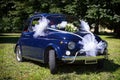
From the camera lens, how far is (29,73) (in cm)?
1008

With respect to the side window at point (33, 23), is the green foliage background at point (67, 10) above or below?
below

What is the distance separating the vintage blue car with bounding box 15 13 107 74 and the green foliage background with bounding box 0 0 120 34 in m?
20.8

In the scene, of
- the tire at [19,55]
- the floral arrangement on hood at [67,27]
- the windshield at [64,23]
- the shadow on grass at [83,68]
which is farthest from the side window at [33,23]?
the shadow on grass at [83,68]

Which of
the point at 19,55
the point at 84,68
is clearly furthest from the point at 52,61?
the point at 19,55

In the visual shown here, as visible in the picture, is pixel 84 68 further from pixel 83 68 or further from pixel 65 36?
pixel 65 36

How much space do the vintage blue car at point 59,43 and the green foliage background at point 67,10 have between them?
20780mm

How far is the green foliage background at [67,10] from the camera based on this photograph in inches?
1280

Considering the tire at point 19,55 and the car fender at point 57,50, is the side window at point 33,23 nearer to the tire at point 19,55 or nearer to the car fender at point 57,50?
the tire at point 19,55

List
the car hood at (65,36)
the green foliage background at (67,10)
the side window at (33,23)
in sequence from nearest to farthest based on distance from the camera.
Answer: the car hood at (65,36) → the side window at (33,23) → the green foliage background at (67,10)

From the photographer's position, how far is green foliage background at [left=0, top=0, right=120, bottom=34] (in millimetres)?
→ 32500

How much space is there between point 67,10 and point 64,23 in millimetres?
25120

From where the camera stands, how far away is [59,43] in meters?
9.62

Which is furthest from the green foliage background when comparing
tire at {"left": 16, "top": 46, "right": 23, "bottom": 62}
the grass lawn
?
the grass lawn

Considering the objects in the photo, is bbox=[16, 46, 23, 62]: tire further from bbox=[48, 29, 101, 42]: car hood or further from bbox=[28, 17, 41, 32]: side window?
→ bbox=[48, 29, 101, 42]: car hood
